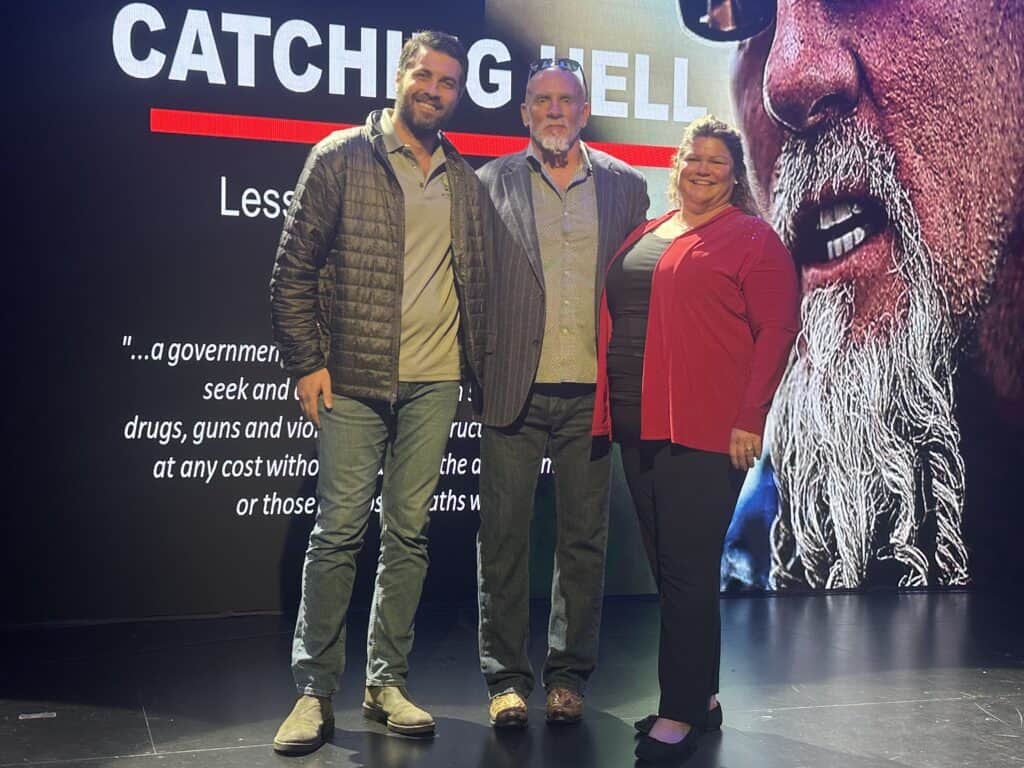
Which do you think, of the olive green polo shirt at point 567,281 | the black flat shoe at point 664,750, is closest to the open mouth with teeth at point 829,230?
the olive green polo shirt at point 567,281

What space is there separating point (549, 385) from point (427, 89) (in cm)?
75

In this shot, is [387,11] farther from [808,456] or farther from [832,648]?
[832,648]

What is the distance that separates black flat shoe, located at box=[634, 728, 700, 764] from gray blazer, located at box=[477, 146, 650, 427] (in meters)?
0.80

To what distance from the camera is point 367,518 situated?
2822 mm

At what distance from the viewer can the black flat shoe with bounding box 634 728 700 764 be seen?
266 cm

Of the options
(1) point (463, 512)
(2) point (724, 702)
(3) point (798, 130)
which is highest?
(3) point (798, 130)

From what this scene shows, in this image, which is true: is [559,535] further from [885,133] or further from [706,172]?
[885,133]

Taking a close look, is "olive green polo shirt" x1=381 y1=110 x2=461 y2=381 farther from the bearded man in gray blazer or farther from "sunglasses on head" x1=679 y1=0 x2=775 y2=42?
"sunglasses on head" x1=679 y1=0 x2=775 y2=42

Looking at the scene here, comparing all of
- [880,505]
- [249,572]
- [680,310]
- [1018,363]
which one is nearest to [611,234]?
[680,310]

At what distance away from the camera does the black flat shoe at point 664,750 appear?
8.72ft

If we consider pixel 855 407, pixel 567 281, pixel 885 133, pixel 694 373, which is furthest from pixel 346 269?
pixel 885 133

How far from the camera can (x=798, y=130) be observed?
14.5ft

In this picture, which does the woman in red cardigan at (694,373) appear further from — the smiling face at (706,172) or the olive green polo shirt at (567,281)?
the olive green polo shirt at (567,281)

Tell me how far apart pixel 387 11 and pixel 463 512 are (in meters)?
1.73
